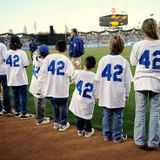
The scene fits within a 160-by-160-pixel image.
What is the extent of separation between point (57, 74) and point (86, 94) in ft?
2.78

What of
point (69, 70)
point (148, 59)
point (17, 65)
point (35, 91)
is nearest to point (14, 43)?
point (17, 65)

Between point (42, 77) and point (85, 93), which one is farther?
point (42, 77)

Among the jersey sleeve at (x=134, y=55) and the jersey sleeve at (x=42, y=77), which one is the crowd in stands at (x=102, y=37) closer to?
the jersey sleeve at (x=42, y=77)

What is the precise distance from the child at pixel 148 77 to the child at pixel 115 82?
0.34 meters

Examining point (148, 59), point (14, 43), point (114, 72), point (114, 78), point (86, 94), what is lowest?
point (86, 94)

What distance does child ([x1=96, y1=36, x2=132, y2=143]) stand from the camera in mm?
6242

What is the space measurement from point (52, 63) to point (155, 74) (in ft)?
7.47

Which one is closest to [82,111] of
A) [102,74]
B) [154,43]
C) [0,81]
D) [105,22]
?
[102,74]

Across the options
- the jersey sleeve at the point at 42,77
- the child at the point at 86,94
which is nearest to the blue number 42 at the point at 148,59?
the child at the point at 86,94

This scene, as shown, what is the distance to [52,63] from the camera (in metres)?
7.21

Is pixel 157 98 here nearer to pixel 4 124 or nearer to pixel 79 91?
pixel 79 91

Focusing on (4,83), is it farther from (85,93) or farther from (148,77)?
(148,77)

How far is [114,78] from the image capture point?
247 inches

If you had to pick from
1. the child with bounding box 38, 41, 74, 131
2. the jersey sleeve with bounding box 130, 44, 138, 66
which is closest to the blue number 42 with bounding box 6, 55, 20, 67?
the child with bounding box 38, 41, 74, 131
